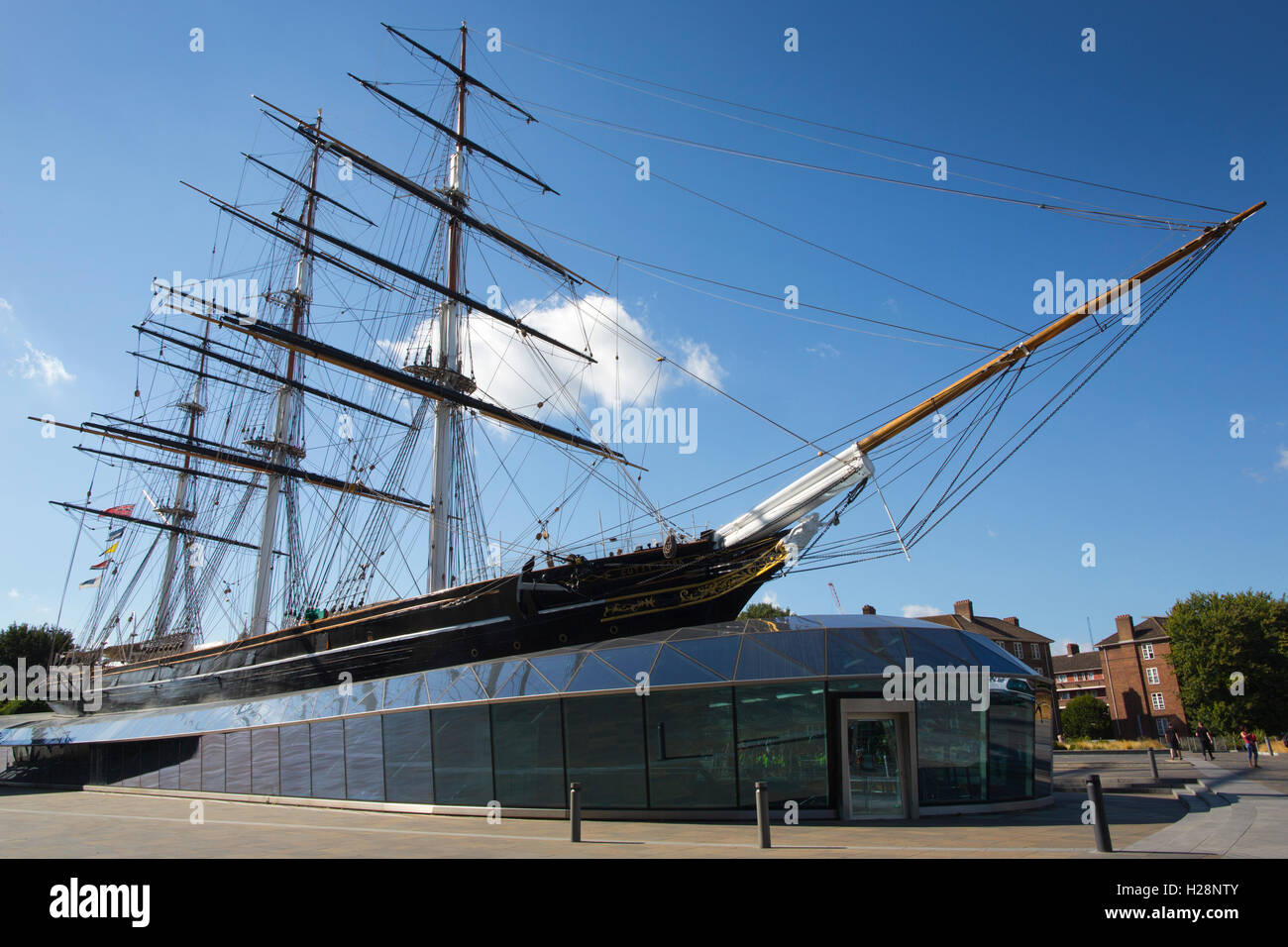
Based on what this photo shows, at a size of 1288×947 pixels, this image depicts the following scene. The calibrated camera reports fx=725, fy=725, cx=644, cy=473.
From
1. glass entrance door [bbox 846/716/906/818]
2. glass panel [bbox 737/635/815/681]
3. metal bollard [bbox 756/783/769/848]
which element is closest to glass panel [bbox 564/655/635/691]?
glass panel [bbox 737/635/815/681]

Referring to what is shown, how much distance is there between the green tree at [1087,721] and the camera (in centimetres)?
5650

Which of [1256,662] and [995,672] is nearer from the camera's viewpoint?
[995,672]

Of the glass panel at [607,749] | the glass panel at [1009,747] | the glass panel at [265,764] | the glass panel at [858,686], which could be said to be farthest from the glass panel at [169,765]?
the glass panel at [1009,747]

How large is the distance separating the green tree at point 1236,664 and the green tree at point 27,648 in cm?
8152

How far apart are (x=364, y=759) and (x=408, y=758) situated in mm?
1779

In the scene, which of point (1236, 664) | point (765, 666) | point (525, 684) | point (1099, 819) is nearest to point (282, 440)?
point (525, 684)

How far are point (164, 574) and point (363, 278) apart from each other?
30483 millimetres

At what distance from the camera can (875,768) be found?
14.2 m

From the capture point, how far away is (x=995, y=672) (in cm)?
1516

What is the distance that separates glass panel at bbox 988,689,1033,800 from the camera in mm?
14831
